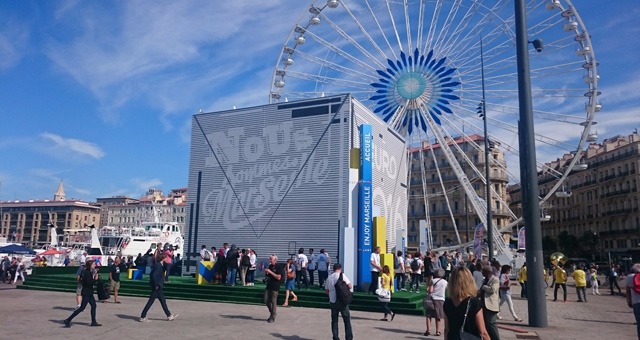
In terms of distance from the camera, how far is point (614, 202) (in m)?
63.6

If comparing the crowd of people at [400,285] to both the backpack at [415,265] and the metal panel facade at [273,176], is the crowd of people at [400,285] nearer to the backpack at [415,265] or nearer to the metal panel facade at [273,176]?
the backpack at [415,265]

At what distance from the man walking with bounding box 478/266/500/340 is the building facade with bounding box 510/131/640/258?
48.3m

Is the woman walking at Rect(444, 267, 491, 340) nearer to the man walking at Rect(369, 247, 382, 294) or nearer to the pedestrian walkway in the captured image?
the pedestrian walkway

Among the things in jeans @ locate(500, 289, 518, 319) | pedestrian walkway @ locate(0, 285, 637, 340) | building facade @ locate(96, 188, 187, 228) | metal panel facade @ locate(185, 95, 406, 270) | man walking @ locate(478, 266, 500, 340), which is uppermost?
building facade @ locate(96, 188, 187, 228)

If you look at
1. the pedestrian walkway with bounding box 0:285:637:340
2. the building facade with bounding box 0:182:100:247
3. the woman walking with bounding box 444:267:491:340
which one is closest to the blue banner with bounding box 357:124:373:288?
the pedestrian walkway with bounding box 0:285:637:340

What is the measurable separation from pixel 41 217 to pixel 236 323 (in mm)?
144745

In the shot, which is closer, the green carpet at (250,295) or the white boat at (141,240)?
the green carpet at (250,295)

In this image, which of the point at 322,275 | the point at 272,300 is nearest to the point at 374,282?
the point at 322,275

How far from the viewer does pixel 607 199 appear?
6475 cm

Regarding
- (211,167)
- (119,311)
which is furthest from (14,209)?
(119,311)

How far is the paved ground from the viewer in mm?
11195

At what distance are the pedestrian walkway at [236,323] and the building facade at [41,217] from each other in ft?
418

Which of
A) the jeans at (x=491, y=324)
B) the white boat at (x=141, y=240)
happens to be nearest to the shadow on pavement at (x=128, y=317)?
the jeans at (x=491, y=324)

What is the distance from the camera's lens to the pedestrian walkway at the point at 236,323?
11234mm
